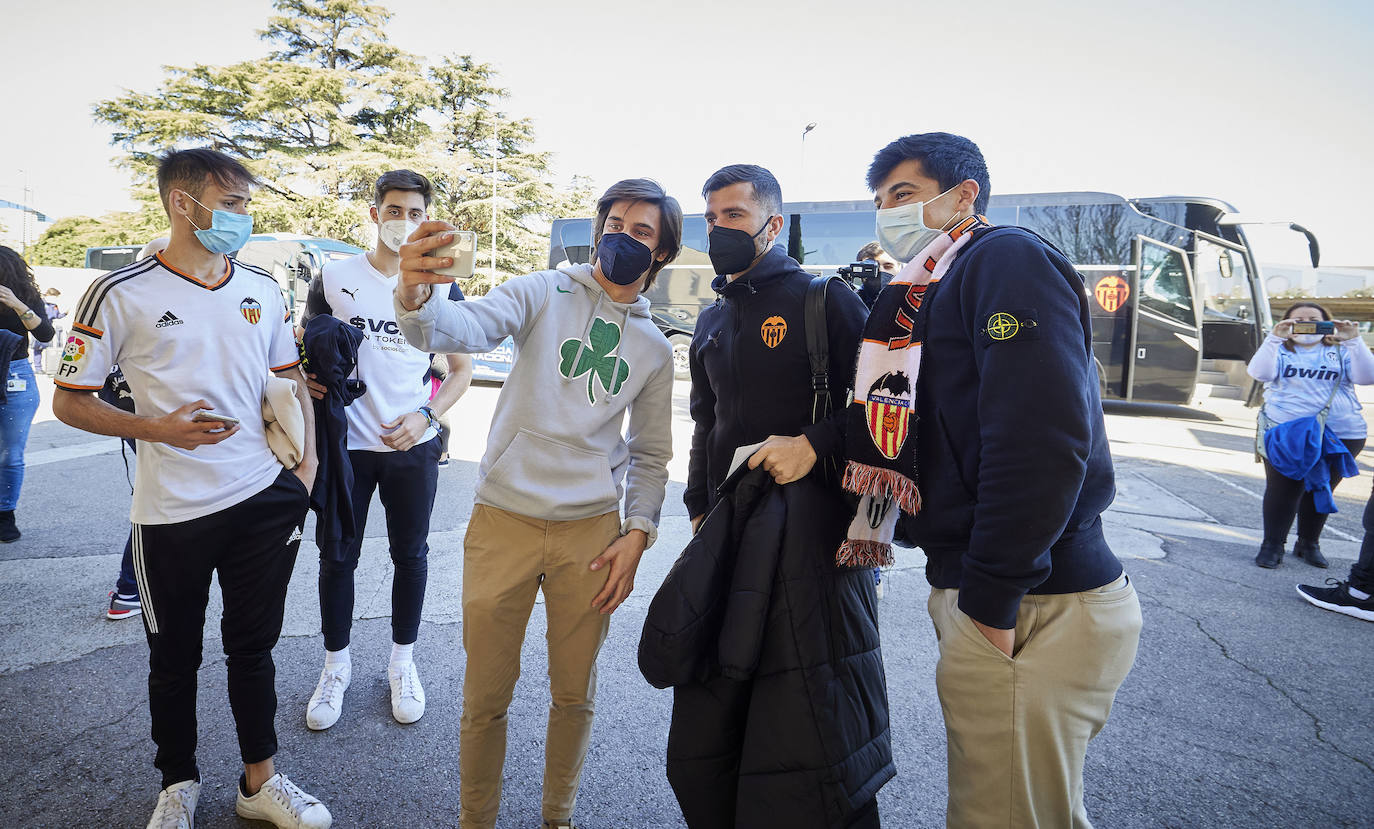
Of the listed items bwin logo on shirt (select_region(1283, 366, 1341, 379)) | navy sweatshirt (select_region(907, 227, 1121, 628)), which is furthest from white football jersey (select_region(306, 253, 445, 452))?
bwin logo on shirt (select_region(1283, 366, 1341, 379))

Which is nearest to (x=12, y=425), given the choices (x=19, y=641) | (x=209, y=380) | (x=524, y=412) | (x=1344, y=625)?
(x=19, y=641)

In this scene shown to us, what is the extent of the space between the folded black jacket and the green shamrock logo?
1087 millimetres

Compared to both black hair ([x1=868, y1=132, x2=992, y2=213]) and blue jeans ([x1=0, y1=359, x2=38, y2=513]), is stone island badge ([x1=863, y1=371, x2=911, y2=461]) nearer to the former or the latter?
black hair ([x1=868, y1=132, x2=992, y2=213])

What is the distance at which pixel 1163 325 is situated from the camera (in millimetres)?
12961

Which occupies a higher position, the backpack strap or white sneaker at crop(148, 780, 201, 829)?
the backpack strap

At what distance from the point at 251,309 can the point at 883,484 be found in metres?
1.98

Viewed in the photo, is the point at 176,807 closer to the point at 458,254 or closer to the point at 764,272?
the point at 458,254

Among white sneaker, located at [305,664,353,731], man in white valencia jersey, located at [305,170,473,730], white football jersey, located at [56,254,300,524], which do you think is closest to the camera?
white football jersey, located at [56,254,300,524]

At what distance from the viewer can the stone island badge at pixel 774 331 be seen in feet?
6.80

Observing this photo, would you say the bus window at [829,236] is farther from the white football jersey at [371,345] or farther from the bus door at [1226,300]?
the white football jersey at [371,345]

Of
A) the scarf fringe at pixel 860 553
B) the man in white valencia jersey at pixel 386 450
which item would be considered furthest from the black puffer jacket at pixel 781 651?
the man in white valencia jersey at pixel 386 450

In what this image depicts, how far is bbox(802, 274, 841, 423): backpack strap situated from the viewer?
6.59ft

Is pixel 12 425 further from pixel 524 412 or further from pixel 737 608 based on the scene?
pixel 737 608

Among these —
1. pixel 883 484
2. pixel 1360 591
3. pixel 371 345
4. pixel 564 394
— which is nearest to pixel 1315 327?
pixel 1360 591
